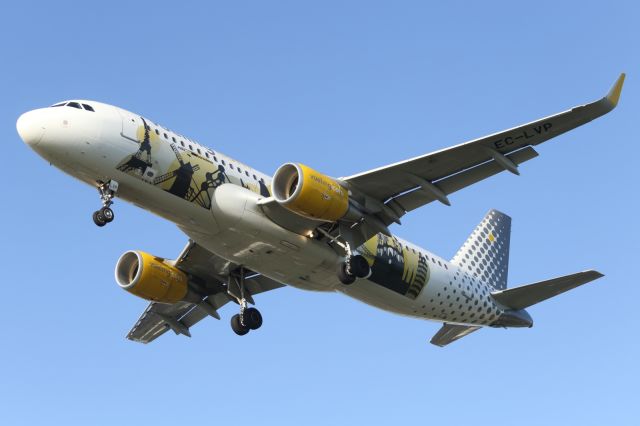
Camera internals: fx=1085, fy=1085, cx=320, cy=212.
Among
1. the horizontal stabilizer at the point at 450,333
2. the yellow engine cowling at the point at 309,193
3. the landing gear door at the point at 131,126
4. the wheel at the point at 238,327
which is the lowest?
the wheel at the point at 238,327

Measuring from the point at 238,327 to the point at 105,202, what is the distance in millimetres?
8719

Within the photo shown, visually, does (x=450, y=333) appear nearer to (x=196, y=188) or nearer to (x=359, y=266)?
(x=359, y=266)

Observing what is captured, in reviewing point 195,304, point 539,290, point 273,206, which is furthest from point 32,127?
point 539,290

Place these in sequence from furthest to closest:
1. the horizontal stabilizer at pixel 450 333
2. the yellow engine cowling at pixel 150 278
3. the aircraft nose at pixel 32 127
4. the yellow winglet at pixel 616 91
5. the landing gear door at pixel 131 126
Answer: the horizontal stabilizer at pixel 450 333, the yellow engine cowling at pixel 150 278, the landing gear door at pixel 131 126, the aircraft nose at pixel 32 127, the yellow winglet at pixel 616 91

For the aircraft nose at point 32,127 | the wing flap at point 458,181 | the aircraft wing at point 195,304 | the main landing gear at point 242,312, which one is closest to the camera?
the aircraft nose at point 32,127

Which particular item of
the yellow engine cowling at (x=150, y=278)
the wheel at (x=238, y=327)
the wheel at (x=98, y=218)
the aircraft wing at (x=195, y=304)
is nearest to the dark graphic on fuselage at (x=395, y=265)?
the aircraft wing at (x=195, y=304)

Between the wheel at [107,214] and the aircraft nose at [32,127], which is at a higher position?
the aircraft nose at [32,127]

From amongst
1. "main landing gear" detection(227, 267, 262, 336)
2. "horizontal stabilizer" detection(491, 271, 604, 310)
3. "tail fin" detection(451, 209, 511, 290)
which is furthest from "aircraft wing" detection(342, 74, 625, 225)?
"tail fin" detection(451, 209, 511, 290)

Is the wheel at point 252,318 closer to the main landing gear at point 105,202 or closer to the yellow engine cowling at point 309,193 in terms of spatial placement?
the yellow engine cowling at point 309,193

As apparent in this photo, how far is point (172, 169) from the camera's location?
111 ft

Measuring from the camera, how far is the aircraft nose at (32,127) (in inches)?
1293

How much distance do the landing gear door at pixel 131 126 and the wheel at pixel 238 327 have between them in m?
9.43

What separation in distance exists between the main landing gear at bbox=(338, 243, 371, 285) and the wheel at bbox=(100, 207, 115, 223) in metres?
7.68

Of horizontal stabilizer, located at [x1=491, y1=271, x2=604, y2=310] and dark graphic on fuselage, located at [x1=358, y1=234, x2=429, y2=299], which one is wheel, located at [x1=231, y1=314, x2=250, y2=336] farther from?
horizontal stabilizer, located at [x1=491, y1=271, x2=604, y2=310]
